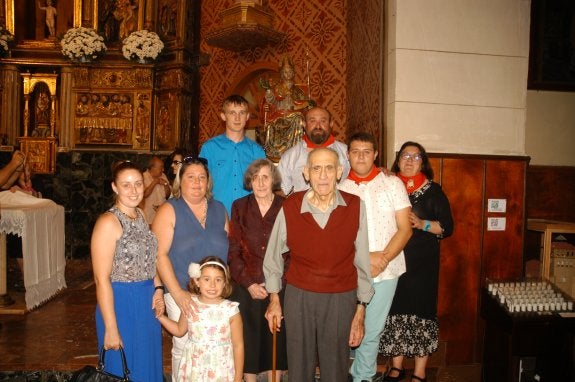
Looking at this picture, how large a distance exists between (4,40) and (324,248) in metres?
7.16

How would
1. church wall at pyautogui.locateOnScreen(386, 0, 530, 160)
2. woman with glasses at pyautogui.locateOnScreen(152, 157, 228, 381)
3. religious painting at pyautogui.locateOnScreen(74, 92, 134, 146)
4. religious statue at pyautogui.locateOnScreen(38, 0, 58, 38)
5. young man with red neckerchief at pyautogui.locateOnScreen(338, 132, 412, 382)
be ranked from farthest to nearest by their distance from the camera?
religious statue at pyautogui.locateOnScreen(38, 0, 58, 38) → religious painting at pyautogui.locateOnScreen(74, 92, 134, 146) → church wall at pyautogui.locateOnScreen(386, 0, 530, 160) → young man with red neckerchief at pyautogui.locateOnScreen(338, 132, 412, 382) → woman with glasses at pyautogui.locateOnScreen(152, 157, 228, 381)

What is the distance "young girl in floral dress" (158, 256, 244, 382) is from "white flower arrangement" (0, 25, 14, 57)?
6675 mm

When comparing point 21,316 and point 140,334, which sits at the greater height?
point 140,334

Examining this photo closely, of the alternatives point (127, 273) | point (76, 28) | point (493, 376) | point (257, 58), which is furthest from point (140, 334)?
point (76, 28)

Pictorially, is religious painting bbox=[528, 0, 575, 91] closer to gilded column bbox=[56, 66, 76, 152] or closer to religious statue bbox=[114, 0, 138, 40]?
religious statue bbox=[114, 0, 138, 40]

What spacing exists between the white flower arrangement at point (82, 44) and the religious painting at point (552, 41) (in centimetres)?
602

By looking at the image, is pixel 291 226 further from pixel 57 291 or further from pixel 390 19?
pixel 57 291

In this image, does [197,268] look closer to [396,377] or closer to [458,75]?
[396,377]

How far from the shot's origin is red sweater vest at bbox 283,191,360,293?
86.8 inches

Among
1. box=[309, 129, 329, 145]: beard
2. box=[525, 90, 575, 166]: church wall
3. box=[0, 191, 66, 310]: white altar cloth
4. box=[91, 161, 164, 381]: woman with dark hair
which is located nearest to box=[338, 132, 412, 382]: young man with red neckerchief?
box=[309, 129, 329, 145]: beard

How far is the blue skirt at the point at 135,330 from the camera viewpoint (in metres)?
2.27

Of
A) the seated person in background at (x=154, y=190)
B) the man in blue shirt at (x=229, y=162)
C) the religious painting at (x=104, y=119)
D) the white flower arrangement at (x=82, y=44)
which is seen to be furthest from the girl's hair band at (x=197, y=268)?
the white flower arrangement at (x=82, y=44)

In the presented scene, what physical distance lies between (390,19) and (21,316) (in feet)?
14.2

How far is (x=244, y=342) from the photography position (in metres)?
2.50
